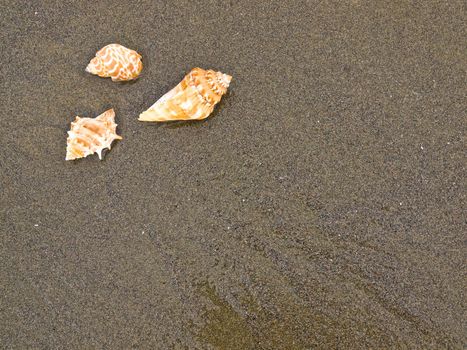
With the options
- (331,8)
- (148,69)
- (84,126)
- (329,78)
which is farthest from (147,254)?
(331,8)

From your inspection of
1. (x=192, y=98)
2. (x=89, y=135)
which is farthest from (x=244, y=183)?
(x=89, y=135)

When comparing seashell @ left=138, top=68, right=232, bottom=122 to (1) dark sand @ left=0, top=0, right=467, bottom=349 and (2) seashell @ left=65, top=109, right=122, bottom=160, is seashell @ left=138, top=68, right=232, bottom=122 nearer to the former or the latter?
(1) dark sand @ left=0, top=0, right=467, bottom=349

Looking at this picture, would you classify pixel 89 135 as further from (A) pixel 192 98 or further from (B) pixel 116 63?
(A) pixel 192 98

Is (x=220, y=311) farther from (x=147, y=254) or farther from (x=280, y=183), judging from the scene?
(x=280, y=183)

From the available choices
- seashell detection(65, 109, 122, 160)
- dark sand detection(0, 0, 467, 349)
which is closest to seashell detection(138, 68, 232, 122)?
dark sand detection(0, 0, 467, 349)

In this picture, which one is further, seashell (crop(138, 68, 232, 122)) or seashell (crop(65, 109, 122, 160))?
seashell (crop(65, 109, 122, 160))
